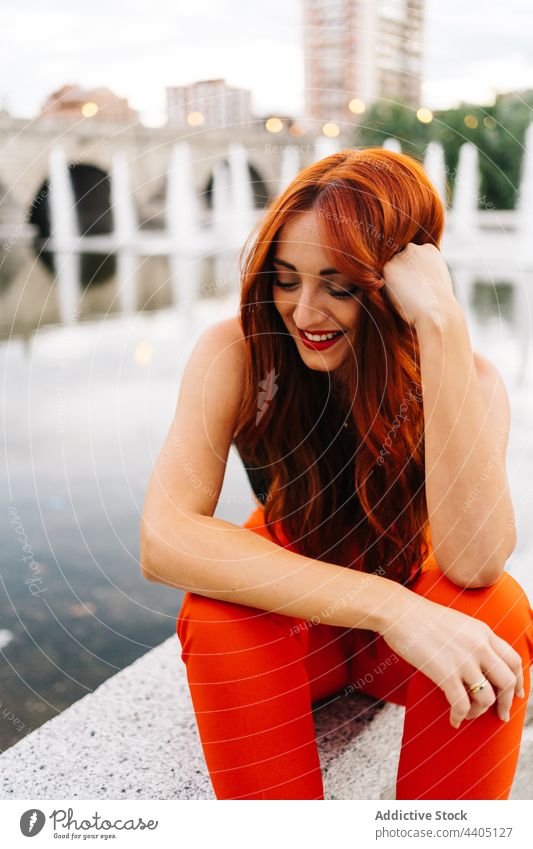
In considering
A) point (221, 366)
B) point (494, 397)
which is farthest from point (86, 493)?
point (494, 397)

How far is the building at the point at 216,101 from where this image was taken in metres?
0.82

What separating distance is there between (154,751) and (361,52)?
72cm

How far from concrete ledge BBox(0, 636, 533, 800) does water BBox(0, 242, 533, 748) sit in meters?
0.10

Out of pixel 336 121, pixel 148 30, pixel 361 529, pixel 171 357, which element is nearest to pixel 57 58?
pixel 148 30

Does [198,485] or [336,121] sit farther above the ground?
[336,121]

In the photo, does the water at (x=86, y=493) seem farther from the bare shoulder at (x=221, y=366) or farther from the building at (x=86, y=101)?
the building at (x=86, y=101)

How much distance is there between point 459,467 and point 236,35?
47 cm

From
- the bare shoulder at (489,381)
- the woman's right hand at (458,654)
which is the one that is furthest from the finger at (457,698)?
the bare shoulder at (489,381)

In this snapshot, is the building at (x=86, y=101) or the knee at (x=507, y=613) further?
the building at (x=86, y=101)

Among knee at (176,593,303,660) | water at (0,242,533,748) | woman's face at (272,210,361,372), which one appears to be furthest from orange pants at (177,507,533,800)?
water at (0,242,533,748)

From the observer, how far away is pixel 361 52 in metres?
0.76
